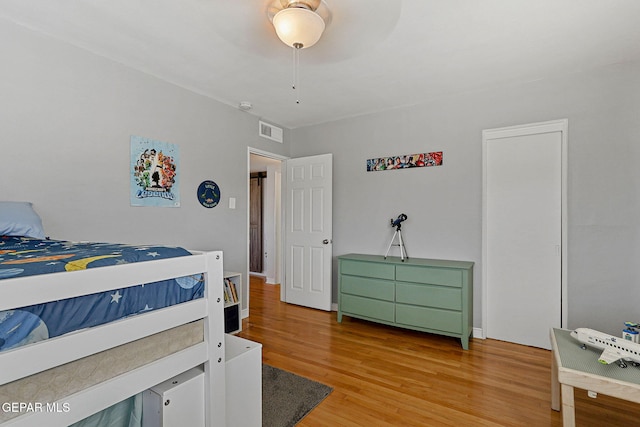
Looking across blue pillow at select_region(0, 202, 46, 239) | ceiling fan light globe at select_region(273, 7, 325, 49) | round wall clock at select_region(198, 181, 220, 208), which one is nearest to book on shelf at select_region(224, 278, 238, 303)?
round wall clock at select_region(198, 181, 220, 208)

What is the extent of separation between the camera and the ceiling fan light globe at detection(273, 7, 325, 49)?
5.56 ft

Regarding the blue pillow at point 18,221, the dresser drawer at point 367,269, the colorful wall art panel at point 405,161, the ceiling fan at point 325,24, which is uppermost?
the ceiling fan at point 325,24

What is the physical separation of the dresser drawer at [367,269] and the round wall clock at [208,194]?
61.7 inches

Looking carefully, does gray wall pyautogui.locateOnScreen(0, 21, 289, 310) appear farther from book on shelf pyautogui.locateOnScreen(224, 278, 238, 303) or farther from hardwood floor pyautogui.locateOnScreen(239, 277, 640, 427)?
hardwood floor pyautogui.locateOnScreen(239, 277, 640, 427)

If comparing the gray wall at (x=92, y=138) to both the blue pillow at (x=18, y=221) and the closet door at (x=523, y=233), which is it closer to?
the blue pillow at (x=18, y=221)

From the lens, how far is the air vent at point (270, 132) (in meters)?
3.89

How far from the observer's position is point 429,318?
298 centimetres

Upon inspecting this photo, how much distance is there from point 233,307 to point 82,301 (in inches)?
91.8

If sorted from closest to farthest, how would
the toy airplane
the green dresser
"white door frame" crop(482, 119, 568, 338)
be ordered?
the toy airplane → "white door frame" crop(482, 119, 568, 338) → the green dresser

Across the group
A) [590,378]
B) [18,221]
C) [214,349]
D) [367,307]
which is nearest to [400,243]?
[367,307]

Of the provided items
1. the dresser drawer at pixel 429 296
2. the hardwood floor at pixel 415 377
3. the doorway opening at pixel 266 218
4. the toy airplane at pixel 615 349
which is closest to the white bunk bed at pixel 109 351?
the hardwood floor at pixel 415 377

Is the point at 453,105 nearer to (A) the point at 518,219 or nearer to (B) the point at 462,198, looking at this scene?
(B) the point at 462,198

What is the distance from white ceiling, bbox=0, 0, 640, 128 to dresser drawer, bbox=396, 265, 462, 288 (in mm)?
1801

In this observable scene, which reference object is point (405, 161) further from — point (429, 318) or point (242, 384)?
point (242, 384)
